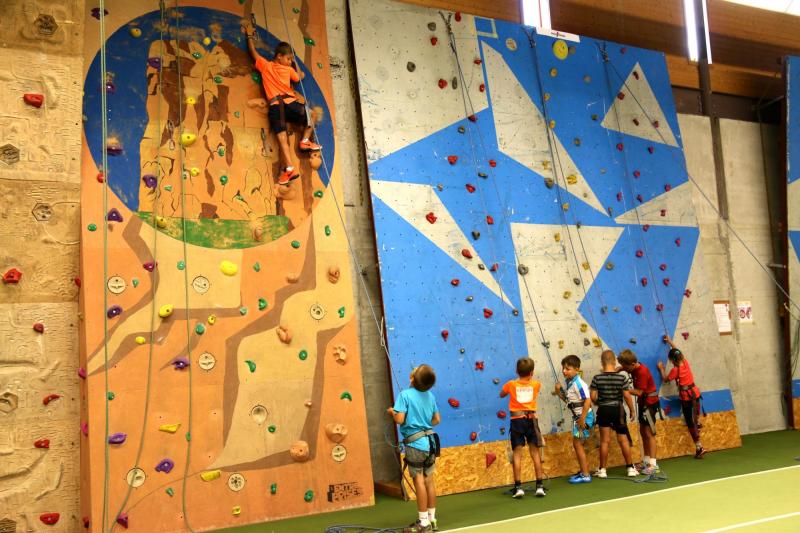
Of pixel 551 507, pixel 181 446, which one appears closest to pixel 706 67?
pixel 551 507

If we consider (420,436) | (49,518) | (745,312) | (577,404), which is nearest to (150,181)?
(49,518)

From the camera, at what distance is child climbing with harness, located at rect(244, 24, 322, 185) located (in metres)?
6.11

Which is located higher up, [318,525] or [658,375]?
[658,375]

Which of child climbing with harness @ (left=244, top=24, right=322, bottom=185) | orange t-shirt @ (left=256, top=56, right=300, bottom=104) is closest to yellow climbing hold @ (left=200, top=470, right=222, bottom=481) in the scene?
child climbing with harness @ (left=244, top=24, right=322, bottom=185)

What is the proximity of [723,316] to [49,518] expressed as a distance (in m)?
7.40

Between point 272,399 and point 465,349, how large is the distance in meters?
1.85

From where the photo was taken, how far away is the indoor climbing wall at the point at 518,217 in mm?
6590

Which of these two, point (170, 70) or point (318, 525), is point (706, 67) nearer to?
point (170, 70)

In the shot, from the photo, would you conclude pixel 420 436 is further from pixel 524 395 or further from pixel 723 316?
pixel 723 316

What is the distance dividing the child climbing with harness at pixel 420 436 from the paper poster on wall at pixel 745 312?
582 cm

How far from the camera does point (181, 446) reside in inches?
207

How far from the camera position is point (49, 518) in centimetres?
494

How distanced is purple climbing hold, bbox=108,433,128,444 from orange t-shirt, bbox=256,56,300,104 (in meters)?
2.82

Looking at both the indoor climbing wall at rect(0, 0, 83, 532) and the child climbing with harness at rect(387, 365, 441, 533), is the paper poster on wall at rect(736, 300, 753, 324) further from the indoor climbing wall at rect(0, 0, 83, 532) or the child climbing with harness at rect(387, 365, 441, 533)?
the indoor climbing wall at rect(0, 0, 83, 532)
